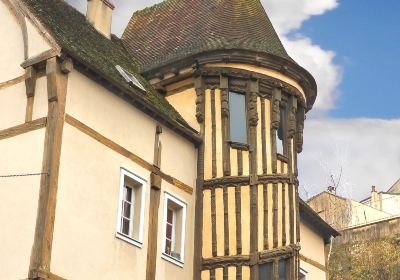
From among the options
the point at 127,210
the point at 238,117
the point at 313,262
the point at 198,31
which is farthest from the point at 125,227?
the point at 313,262

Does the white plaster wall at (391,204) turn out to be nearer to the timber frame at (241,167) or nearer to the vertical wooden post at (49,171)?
the timber frame at (241,167)

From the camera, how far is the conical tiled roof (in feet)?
64.3

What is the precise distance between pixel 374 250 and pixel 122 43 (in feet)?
74.1

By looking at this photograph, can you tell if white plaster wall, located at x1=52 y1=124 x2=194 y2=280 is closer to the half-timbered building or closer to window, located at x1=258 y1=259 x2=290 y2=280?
the half-timbered building

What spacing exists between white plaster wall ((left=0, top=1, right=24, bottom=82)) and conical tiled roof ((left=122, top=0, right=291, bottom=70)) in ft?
14.9

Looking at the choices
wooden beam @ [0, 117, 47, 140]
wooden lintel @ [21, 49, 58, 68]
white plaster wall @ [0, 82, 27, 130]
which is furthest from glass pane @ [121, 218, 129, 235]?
wooden lintel @ [21, 49, 58, 68]

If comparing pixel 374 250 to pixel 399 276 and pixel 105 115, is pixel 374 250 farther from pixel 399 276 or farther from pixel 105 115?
pixel 105 115

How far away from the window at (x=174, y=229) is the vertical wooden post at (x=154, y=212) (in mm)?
350

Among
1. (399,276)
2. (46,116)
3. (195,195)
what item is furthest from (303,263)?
(399,276)

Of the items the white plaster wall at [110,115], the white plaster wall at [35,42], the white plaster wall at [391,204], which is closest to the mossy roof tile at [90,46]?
the white plaster wall at [35,42]

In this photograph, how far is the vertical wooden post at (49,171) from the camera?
13.4 metres

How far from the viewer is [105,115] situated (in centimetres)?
1581

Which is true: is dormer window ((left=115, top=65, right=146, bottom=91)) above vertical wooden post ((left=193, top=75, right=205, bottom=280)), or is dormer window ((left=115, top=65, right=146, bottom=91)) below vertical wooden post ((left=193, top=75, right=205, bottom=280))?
above

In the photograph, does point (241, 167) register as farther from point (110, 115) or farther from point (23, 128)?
point (23, 128)
